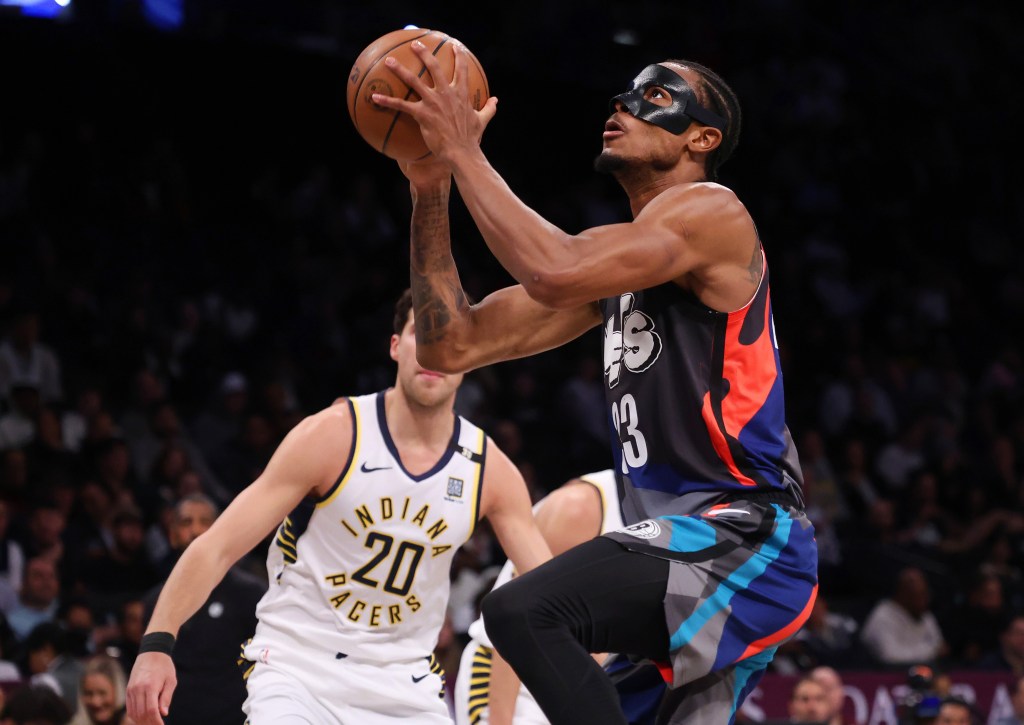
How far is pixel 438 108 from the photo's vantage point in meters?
3.58

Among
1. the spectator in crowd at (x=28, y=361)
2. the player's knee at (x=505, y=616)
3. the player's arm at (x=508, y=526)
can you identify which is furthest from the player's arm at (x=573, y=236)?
the spectator in crowd at (x=28, y=361)

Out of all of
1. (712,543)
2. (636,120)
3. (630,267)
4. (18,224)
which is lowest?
(18,224)

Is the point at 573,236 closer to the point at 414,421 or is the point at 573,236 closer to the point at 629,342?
the point at 629,342

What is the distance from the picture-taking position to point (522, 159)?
55.9 feet

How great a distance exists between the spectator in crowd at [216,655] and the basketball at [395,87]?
11.8 ft

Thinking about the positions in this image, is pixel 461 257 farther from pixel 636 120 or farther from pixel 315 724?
pixel 636 120

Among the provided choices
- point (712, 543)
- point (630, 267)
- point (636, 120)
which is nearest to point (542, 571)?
point (712, 543)

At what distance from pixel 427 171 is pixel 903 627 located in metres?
8.54

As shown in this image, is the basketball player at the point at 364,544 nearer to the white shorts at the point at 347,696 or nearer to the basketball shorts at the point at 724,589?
the white shorts at the point at 347,696

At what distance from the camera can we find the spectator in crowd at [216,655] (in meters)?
6.64

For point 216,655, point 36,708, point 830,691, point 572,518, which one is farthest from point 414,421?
point 830,691

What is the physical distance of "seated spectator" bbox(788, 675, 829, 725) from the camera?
898 centimetres

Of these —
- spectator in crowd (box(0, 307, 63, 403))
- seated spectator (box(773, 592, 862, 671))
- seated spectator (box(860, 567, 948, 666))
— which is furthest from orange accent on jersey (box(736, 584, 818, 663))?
spectator in crowd (box(0, 307, 63, 403))

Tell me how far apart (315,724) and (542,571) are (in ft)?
6.76
